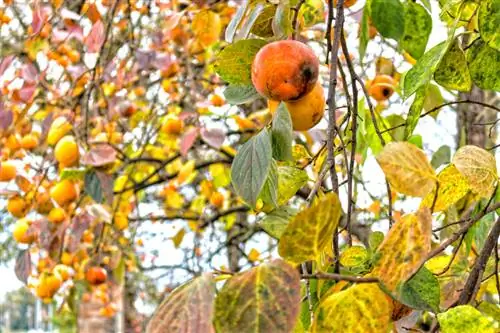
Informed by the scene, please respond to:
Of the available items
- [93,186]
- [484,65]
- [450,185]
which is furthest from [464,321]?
[93,186]

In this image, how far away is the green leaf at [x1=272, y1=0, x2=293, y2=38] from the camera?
21.8 inches

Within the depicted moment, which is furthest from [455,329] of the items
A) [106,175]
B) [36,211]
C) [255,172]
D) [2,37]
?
[2,37]

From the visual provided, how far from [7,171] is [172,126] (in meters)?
0.51

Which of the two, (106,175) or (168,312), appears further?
(106,175)

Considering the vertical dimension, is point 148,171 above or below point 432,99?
above

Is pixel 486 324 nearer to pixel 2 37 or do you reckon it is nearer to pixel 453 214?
pixel 453 214

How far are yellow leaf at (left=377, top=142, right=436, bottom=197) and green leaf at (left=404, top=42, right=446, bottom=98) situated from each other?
74mm

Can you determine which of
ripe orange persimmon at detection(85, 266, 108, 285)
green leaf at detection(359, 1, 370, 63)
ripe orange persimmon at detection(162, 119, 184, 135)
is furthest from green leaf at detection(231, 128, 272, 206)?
ripe orange persimmon at detection(85, 266, 108, 285)

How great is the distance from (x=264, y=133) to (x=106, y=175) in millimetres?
1026

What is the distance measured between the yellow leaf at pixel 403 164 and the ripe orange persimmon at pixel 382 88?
89cm

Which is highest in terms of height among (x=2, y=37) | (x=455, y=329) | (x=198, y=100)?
(x=2, y=37)

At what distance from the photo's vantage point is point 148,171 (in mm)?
2646

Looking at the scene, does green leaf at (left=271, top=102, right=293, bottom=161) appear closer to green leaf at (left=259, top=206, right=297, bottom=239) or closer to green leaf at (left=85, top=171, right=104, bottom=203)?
green leaf at (left=259, top=206, right=297, bottom=239)

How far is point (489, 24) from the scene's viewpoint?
0.56 m
